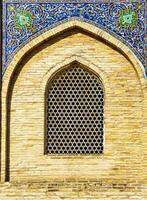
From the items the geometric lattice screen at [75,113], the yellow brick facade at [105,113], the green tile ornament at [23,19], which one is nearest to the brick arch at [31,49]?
the yellow brick facade at [105,113]

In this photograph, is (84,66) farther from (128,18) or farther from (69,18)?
(128,18)

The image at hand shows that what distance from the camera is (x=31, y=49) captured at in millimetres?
6668

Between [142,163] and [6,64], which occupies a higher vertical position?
[6,64]

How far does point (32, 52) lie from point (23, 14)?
0.58 metres

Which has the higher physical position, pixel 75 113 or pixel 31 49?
pixel 31 49

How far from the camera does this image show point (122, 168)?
6.63 metres

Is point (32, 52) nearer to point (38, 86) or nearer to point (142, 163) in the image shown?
point (38, 86)

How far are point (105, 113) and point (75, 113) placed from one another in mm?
462

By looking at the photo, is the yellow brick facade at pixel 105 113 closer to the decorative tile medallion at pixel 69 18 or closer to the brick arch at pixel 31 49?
the brick arch at pixel 31 49

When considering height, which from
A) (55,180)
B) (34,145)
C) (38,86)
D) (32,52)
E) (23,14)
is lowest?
(55,180)

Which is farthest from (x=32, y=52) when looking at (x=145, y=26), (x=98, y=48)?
(x=145, y=26)

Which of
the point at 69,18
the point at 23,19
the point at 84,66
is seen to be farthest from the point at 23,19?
the point at 84,66

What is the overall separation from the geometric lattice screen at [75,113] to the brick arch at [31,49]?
0.57 metres

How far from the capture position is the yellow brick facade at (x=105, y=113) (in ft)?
21.7
